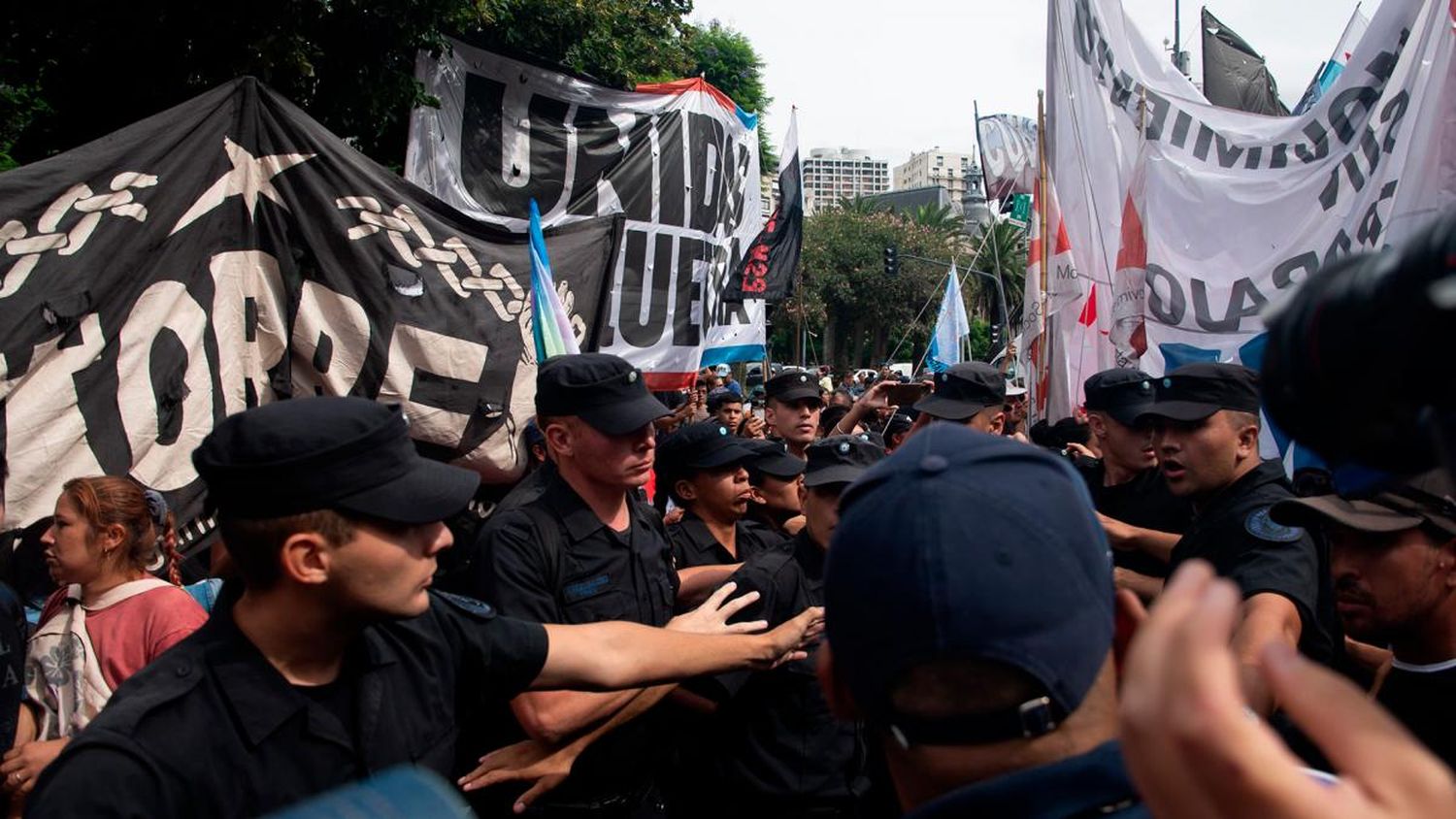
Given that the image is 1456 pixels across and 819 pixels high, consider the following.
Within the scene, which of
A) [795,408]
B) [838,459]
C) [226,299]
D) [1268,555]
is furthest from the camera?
[795,408]

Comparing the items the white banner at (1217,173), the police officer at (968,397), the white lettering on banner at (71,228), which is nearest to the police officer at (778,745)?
the police officer at (968,397)

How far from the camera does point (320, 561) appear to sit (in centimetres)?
192

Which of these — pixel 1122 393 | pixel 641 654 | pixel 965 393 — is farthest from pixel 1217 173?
pixel 641 654

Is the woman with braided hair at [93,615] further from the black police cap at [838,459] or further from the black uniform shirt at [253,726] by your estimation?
the black police cap at [838,459]

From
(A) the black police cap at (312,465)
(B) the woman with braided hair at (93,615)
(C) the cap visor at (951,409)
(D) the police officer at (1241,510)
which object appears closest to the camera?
(A) the black police cap at (312,465)

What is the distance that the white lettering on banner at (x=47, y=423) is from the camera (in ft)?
12.9

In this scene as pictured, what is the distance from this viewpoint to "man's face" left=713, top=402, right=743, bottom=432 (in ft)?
25.7

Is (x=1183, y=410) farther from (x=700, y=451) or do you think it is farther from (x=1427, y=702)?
(x=700, y=451)

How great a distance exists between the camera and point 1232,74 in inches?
278

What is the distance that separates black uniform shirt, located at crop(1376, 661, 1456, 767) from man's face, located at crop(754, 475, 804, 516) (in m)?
2.79

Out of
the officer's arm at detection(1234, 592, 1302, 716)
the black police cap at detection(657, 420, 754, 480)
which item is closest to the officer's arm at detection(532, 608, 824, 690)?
the officer's arm at detection(1234, 592, 1302, 716)

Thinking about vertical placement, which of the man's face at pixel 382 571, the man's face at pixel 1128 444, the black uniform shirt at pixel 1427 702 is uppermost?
the man's face at pixel 382 571

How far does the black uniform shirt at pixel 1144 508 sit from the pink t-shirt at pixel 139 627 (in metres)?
3.27

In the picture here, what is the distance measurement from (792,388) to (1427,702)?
4600 mm
